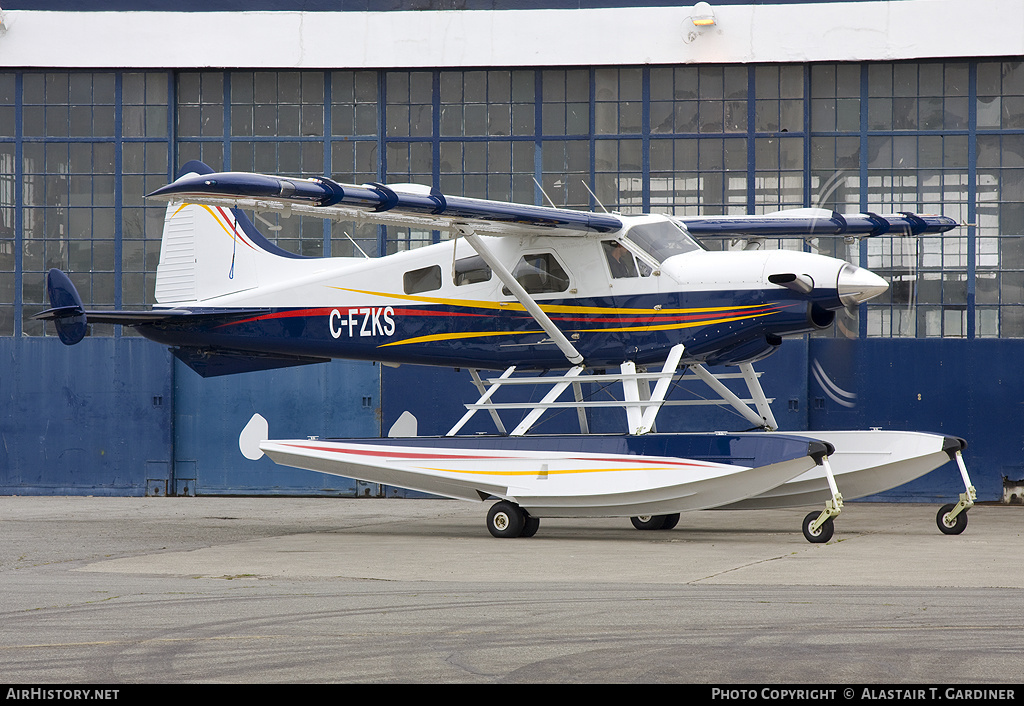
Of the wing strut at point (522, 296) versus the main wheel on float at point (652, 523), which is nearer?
the wing strut at point (522, 296)

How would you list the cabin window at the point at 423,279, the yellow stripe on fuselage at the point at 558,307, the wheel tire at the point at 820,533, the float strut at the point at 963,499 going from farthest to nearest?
1. the cabin window at the point at 423,279
2. the yellow stripe on fuselage at the point at 558,307
3. the float strut at the point at 963,499
4. the wheel tire at the point at 820,533

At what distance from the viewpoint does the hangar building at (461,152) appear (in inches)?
714

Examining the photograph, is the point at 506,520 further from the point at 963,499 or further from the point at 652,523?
the point at 963,499

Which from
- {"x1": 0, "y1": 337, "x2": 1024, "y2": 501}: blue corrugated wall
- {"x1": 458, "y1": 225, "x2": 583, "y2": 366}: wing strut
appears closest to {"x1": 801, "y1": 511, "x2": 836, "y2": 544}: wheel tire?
{"x1": 458, "y1": 225, "x2": 583, "y2": 366}: wing strut

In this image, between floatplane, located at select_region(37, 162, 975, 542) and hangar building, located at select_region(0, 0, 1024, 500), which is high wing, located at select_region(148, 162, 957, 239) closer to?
floatplane, located at select_region(37, 162, 975, 542)

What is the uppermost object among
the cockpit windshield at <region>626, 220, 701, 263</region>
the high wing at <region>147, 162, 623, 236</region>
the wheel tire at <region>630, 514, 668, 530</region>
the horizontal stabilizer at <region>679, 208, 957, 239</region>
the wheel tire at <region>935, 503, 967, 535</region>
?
the horizontal stabilizer at <region>679, 208, 957, 239</region>

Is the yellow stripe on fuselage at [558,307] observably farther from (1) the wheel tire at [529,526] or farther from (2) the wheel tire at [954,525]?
(2) the wheel tire at [954,525]

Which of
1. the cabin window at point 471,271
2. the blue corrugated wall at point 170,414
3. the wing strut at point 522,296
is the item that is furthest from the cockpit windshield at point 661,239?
the blue corrugated wall at point 170,414

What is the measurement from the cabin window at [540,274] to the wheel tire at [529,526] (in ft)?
8.78

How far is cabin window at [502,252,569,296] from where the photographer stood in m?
13.4

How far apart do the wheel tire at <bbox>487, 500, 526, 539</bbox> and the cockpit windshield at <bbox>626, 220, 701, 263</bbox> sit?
Result: 10.5 ft

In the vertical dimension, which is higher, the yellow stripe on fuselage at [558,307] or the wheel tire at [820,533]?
the yellow stripe on fuselage at [558,307]

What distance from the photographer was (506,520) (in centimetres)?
1234

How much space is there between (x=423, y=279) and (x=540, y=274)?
1541 mm
